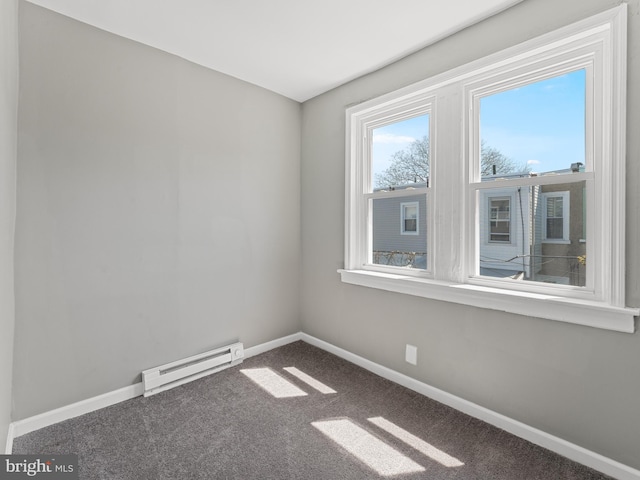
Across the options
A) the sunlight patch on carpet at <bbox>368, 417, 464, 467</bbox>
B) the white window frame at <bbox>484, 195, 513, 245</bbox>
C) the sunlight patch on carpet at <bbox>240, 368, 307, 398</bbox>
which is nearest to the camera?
the sunlight patch on carpet at <bbox>368, 417, 464, 467</bbox>

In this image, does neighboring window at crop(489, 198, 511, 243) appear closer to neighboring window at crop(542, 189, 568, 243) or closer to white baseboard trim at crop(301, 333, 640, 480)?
neighboring window at crop(542, 189, 568, 243)

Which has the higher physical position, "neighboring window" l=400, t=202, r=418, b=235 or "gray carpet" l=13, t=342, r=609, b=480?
"neighboring window" l=400, t=202, r=418, b=235

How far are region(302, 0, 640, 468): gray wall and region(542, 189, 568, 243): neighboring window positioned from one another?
30cm

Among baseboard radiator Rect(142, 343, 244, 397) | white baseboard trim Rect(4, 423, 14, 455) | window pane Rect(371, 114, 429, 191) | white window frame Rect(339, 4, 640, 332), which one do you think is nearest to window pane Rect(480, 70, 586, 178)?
white window frame Rect(339, 4, 640, 332)

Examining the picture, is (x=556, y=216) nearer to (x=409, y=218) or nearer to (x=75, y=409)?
(x=409, y=218)

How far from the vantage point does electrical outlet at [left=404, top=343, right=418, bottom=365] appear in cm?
234

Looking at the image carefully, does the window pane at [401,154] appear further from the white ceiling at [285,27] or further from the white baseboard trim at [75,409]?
the white baseboard trim at [75,409]

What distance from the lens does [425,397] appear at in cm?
224

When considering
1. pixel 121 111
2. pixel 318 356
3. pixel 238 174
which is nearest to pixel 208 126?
pixel 238 174

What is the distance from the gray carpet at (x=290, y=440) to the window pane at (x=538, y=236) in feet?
3.24

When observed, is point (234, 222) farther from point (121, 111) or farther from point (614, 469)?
point (614, 469)

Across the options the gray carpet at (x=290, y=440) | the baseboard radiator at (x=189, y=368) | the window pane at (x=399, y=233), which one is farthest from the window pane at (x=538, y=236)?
the baseboard radiator at (x=189, y=368)

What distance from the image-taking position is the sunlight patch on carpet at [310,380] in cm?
235

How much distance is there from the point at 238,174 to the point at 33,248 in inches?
58.8
